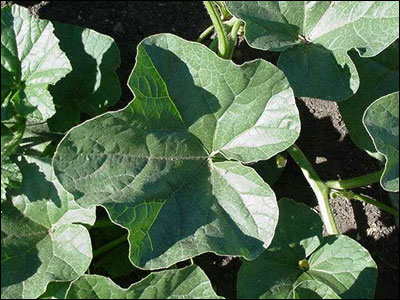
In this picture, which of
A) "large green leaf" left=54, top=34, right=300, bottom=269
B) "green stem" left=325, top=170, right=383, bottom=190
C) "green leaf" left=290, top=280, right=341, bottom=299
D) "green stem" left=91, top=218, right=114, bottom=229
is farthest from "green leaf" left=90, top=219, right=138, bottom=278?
"green stem" left=325, top=170, right=383, bottom=190

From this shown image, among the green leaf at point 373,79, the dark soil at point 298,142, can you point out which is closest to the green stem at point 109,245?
the dark soil at point 298,142

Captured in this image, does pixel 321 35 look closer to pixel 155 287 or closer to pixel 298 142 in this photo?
pixel 298 142

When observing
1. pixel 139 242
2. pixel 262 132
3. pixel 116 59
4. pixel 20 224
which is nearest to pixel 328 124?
Result: pixel 262 132

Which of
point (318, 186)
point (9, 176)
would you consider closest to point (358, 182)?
point (318, 186)

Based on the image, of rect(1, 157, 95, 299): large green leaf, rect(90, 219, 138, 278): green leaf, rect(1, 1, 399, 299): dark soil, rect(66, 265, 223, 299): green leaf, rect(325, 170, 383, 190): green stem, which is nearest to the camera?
rect(66, 265, 223, 299): green leaf

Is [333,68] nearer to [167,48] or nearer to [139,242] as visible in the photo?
[167,48]

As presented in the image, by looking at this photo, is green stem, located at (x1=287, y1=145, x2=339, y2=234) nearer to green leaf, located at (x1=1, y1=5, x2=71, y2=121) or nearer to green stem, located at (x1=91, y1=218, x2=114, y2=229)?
green stem, located at (x1=91, y1=218, x2=114, y2=229)
